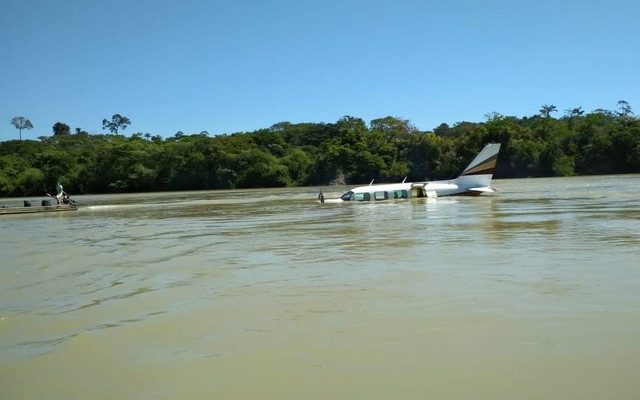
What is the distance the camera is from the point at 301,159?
3615 inches

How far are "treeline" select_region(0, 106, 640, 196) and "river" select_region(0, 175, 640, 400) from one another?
6712 centimetres

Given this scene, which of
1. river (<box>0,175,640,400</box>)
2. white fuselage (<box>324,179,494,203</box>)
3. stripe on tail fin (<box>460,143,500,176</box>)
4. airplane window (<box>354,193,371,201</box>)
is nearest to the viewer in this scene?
river (<box>0,175,640,400</box>)

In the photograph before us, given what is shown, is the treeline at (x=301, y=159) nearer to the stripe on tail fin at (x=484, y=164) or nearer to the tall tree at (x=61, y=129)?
the stripe on tail fin at (x=484, y=164)

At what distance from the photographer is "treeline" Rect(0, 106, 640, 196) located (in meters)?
76.8

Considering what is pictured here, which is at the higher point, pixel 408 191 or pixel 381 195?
pixel 408 191

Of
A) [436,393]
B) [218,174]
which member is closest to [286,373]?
[436,393]

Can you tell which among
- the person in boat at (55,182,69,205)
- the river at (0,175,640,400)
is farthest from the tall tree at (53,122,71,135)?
the river at (0,175,640,400)

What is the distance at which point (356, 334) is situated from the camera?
6180 mm

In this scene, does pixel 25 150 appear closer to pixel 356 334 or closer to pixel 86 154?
pixel 86 154

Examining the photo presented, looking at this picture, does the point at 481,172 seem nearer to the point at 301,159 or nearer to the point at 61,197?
the point at 61,197

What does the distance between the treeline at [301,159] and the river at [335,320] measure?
220 feet

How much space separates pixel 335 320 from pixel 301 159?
85402mm

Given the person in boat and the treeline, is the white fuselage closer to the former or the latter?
the person in boat

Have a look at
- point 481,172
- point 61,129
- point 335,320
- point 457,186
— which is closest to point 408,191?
point 457,186
